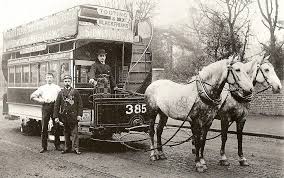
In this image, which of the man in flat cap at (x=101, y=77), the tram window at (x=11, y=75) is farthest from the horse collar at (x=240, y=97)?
the tram window at (x=11, y=75)

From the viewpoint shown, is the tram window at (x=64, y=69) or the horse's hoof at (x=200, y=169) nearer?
the horse's hoof at (x=200, y=169)

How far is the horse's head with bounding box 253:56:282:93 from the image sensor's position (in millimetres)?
7625

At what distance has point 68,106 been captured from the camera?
28.1 feet

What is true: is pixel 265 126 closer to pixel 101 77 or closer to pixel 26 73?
pixel 101 77

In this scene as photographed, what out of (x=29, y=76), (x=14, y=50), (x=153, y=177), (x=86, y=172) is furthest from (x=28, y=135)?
(x=153, y=177)

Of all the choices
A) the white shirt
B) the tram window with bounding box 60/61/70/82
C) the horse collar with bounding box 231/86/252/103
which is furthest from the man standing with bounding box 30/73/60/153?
the horse collar with bounding box 231/86/252/103

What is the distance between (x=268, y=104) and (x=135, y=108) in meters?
9.52

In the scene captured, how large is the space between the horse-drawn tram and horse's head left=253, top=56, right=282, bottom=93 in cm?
279

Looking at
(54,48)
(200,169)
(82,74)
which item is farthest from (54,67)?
(200,169)

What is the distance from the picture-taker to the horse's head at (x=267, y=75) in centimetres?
762

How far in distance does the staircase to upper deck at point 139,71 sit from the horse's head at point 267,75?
3473mm

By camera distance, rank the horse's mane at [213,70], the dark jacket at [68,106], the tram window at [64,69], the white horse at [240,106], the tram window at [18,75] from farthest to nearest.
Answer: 1. the tram window at [18,75]
2. the tram window at [64,69]
3. the dark jacket at [68,106]
4. the white horse at [240,106]
5. the horse's mane at [213,70]

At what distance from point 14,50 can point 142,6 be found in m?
16.4

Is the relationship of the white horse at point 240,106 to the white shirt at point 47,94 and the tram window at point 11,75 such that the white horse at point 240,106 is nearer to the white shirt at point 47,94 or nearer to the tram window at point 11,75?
the white shirt at point 47,94
